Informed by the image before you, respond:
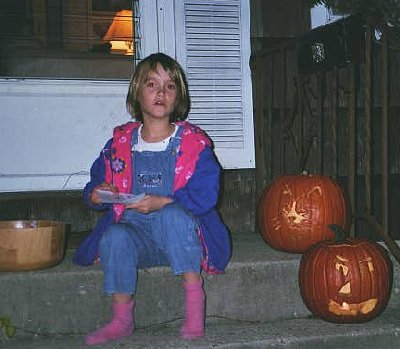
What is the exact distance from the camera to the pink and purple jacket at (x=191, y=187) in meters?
2.29

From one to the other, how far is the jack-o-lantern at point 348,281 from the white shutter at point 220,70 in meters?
1.30

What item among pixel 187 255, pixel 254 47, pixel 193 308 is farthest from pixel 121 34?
pixel 193 308

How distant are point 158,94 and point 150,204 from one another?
0.56 m

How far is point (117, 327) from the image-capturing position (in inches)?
84.6

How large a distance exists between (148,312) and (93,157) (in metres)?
1.31

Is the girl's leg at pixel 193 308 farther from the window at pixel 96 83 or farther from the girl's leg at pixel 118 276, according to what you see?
the window at pixel 96 83

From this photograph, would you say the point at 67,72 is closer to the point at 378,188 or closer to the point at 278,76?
the point at 278,76

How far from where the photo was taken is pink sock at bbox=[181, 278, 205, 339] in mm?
2143

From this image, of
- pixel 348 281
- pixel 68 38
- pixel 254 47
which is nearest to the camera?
pixel 348 281

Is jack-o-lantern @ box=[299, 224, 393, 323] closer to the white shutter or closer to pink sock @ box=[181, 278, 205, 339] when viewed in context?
pink sock @ box=[181, 278, 205, 339]

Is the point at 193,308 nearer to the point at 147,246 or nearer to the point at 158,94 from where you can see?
the point at 147,246

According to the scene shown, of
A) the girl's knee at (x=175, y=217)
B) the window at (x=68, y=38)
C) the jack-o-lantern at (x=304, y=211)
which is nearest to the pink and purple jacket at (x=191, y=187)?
the girl's knee at (x=175, y=217)

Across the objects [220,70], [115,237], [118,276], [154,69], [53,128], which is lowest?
[118,276]

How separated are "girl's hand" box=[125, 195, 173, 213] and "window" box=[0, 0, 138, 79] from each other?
1.52 metres
